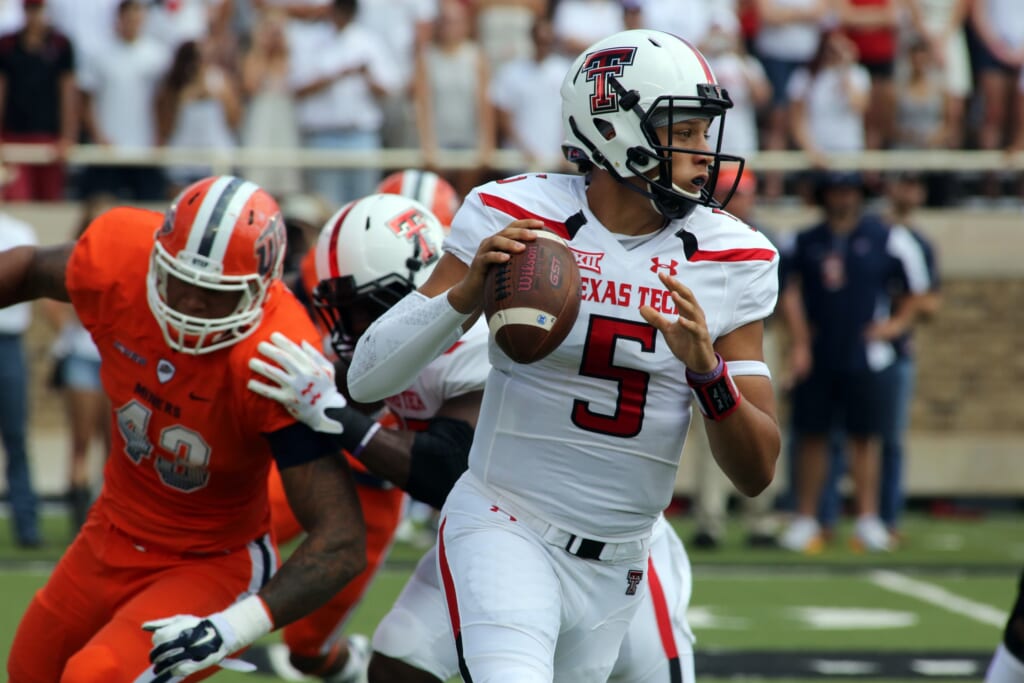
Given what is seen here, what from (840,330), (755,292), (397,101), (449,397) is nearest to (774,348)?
(840,330)

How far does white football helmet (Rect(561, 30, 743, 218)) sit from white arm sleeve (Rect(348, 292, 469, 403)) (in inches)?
19.9

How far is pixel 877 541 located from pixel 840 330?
1.28 m

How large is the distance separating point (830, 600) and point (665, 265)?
4.84 metres

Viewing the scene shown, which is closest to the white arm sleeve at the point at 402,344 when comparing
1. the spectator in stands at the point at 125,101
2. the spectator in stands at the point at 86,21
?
the spectator in stands at the point at 125,101

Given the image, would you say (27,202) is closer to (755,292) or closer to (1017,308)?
(1017,308)

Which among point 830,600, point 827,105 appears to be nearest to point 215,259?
point 830,600

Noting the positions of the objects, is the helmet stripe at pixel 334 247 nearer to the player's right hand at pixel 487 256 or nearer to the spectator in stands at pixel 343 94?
the player's right hand at pixel 487 256

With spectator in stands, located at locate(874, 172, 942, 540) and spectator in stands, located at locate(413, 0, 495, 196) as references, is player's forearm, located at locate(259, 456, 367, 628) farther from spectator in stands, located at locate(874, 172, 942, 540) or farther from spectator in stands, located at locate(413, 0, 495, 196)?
spectator in stands, located at locate(413, 0, 495, 196)

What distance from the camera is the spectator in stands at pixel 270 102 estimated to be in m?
10.9

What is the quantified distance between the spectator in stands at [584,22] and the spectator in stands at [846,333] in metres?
2.38

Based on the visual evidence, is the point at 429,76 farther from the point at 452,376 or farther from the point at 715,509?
the point at 452,376

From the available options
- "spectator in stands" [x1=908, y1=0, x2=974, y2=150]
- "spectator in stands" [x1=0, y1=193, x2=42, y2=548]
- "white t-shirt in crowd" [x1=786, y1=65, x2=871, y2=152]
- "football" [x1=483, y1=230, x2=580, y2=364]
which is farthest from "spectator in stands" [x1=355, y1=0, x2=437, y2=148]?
"football" [x1=483, y1=230, x2=580, y2=364]

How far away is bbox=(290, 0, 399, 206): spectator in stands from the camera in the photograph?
1072cm

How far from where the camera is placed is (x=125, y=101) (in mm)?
11055
